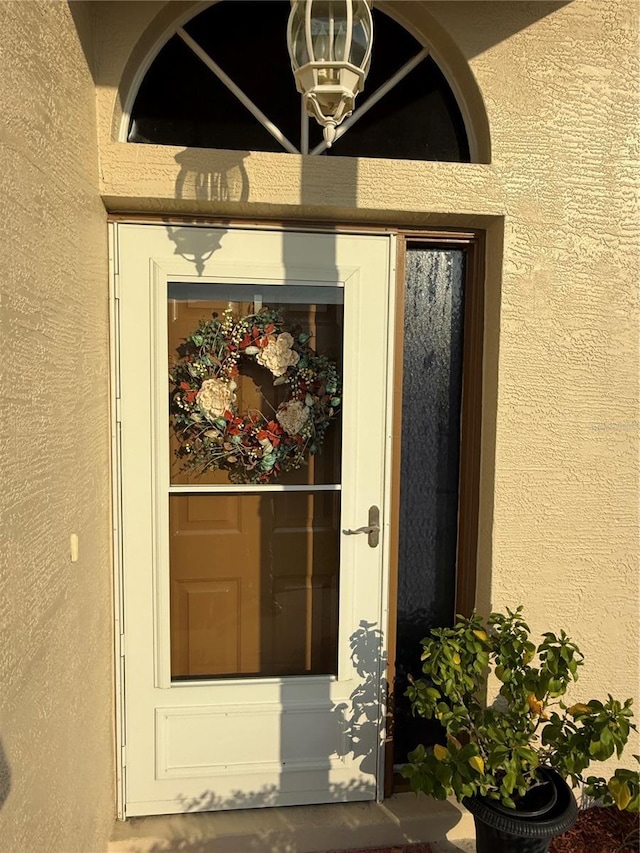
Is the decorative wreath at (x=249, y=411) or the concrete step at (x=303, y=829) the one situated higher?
the decorative wreath at (x=249, y=411)

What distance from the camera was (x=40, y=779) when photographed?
1.43 metres

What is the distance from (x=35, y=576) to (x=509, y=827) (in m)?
1.67

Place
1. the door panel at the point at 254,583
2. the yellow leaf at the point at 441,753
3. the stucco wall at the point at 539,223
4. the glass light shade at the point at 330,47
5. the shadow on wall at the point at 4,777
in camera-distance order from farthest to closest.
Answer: the door panel at the point at 254,583
the stucco wall at the point at 539,223
the yellow leaf at the point at 441,753
the glass light shade at the point at 330,47
the shadow on wall at the point at 4,777

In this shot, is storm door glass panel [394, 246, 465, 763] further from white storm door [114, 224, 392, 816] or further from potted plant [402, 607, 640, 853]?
potted plant [402, 607, 640, 853]

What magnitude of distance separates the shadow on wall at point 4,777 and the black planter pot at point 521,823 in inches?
57.3

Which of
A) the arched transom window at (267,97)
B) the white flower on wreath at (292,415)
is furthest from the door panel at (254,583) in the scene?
the arched transom window at (267,97)

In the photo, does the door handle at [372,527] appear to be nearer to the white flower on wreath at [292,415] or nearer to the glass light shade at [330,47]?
the white flower on wreath at [292,415]

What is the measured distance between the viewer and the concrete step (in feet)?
7.14

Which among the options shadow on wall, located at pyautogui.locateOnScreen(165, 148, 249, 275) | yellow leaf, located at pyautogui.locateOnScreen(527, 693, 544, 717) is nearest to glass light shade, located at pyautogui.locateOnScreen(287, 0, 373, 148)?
shadow on wall, located at pyautogui.locateOnScreen(165, 148, 249, 275)

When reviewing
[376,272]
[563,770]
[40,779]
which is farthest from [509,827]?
[376,272]

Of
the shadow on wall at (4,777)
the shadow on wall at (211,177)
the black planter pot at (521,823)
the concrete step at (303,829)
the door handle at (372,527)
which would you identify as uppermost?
the shadow on wall at (211,177)

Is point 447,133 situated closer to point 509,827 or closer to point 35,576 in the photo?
point 35,576

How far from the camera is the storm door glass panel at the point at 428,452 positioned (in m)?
2.34

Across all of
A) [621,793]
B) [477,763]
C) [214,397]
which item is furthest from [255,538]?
[621,793]
